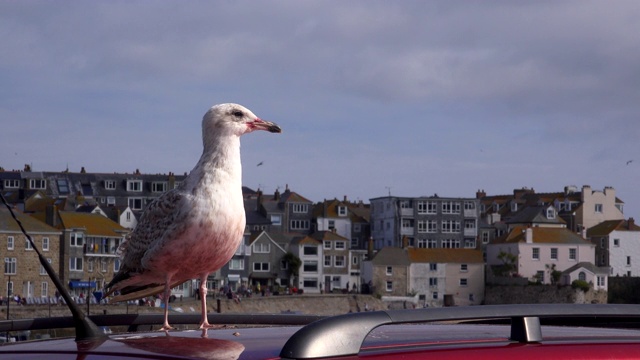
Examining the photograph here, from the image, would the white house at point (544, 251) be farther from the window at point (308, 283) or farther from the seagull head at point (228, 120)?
the seagull head at point (228, 120)

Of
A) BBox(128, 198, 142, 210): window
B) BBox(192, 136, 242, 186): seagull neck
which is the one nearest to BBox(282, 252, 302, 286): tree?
BBox(128, 198, 142, 210): window

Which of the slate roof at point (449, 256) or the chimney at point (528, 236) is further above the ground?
the chimney at point (528, 236)

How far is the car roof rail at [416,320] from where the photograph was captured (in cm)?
288

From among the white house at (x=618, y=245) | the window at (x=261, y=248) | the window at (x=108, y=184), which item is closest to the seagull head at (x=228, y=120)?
the window at (x=261, y=248)

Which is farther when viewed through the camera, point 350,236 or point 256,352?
point 350,236

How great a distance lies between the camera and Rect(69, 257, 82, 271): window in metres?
87.3

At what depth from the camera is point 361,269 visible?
10981 cm

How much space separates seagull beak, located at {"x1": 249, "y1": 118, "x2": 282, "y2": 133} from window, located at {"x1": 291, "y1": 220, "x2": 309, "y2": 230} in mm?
110100

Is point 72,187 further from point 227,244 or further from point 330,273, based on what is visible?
point 227,244

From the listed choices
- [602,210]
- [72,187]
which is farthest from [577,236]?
[72,187]

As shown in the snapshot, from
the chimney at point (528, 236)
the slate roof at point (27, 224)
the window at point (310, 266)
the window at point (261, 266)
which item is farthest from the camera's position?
the chimney at point (528, 236)

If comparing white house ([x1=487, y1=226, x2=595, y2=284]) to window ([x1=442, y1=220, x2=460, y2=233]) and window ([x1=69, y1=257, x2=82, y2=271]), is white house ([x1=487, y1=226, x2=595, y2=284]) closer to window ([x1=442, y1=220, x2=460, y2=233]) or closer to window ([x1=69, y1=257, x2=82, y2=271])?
window ([x1=442, y1=220, x2=460, y2=233])

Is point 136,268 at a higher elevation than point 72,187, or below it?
below

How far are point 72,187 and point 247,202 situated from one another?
16.5 m
